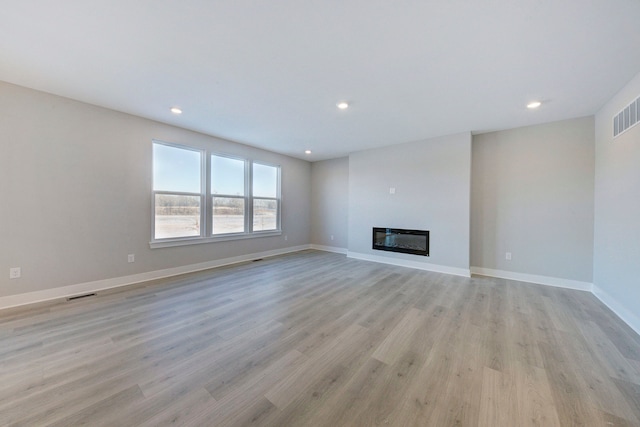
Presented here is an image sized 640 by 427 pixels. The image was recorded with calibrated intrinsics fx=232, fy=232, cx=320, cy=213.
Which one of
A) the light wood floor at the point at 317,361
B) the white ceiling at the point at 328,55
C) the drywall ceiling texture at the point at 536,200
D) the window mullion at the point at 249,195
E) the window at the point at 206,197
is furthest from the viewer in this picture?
the window mullion at the point at 249,195

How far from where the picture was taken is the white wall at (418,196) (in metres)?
4.32

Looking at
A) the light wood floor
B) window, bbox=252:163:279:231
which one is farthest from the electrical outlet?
window, bbox=252:163:279:231

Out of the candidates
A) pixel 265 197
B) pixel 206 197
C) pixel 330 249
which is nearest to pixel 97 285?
pixel 206 197

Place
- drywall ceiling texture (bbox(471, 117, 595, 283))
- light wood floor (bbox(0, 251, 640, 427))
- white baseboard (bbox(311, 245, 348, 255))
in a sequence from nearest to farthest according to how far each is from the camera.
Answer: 1. light wood floor (bbox(0, 251, 640, 427))
2. drywall ceiling texture (bbox(471, 117, 595, 283))
3. white baseboard (bbox(311, 245, 348, 255))

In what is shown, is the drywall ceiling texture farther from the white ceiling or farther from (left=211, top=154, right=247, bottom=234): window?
(left=211, top=154, right=247, bottom=234): window

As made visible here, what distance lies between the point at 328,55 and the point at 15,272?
4.39 m

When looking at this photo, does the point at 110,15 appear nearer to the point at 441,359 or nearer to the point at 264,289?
the point at 264,289

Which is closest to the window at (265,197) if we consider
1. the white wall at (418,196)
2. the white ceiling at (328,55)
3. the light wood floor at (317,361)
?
the white wall at (418,196)

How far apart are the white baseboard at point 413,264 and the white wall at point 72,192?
3774mm

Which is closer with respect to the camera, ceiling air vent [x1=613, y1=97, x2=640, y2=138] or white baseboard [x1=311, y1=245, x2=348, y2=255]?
ceiling air vent [x1=613, y1=97, x2=640, y2=138]

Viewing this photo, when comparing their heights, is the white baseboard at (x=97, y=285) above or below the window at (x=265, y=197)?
below

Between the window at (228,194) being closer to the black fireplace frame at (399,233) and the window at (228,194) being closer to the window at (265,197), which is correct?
the window at (265,197)

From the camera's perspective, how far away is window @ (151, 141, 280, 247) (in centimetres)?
405

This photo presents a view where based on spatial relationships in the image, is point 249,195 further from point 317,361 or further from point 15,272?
point 317,361
